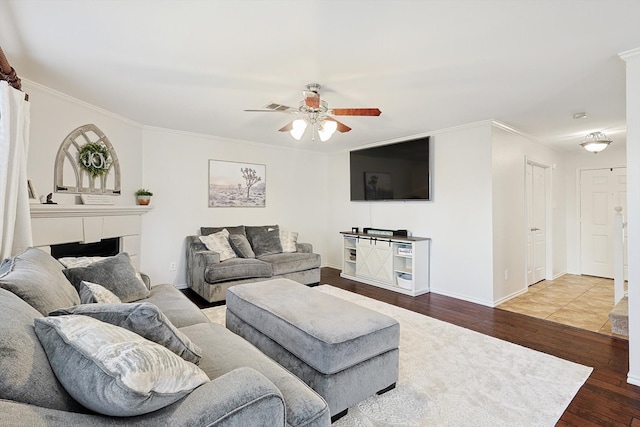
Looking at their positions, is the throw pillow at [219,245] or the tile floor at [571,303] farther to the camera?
the throw pillow at [219,245]

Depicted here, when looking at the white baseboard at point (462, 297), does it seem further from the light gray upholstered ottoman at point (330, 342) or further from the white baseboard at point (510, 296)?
the light gray upholstered ottoman at point (330, 342)

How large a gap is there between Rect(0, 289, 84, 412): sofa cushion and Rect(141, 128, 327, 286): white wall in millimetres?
3679

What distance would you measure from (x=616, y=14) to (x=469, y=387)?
2437mm

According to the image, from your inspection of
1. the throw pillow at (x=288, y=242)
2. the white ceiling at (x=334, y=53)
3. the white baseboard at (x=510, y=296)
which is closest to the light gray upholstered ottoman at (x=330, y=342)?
the white ceiling at (x=334, y=53)

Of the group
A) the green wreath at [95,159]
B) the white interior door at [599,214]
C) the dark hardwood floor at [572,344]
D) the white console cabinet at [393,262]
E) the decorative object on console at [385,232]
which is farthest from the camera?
the white interior door at [599,214]

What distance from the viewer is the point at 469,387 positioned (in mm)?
2148

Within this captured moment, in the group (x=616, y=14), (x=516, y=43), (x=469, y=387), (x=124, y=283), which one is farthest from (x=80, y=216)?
(x=616, y=14)

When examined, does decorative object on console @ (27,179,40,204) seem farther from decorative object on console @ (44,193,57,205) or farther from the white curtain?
the white curtain

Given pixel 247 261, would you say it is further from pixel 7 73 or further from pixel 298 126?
pixel 7 73

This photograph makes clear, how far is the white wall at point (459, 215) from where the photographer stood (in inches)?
157

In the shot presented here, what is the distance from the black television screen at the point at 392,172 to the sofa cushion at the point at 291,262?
1545 millimetres

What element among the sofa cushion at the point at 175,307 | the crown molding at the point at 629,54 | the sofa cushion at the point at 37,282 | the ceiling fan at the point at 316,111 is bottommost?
the sofa cushion at the point at 175,307

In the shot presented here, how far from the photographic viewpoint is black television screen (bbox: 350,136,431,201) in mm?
4641

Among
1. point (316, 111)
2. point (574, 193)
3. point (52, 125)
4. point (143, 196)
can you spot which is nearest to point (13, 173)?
point (52, 125)
